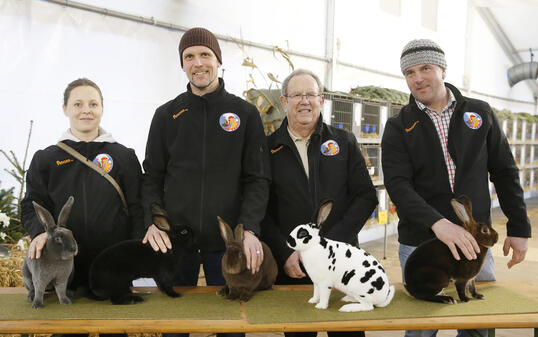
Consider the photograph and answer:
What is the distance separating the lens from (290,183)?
2.05m

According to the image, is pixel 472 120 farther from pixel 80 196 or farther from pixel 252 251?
pixel 80 196

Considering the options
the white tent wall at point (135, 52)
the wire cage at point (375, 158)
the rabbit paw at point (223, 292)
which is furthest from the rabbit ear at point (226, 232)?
the wire cage at point (375, 158)

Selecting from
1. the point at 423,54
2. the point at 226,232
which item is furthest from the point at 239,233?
the point at 423,54

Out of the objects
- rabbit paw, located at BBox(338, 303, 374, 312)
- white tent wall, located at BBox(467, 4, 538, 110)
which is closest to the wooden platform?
rabbit paw, located at BBox(338, 303, 374, 312)

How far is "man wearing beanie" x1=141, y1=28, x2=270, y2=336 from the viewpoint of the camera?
1932mm

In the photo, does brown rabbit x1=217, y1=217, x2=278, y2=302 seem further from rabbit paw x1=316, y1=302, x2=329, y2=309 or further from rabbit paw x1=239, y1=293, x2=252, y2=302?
rabbit paw x1=316, y1=302, x2=329, y2=309

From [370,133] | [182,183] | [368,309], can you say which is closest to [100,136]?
[182,183]

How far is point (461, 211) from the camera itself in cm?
174

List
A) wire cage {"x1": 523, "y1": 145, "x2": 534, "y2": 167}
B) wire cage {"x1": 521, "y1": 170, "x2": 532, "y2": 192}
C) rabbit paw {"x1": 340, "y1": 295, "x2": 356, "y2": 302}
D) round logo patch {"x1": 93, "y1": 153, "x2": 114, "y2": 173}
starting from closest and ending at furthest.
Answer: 1. rabbit paw {"x1": 340, "y1": 295, "x2": 356, "y2": 302}
2. round logo patch {"x1": 93, "y1": 153, "x2": 114, "y2": 173}
3. wire cage {"x1": 523, "y1": 145, "x2": 534, "y2": 167}
4. wire cage {"x1": 521, "y1": 170, "x2": 532, "y2": 192}

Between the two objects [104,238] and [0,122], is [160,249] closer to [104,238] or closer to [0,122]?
[104,238]

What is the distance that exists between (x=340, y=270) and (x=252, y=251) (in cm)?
33

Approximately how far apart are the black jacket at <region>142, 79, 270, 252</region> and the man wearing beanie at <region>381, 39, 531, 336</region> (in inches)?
23.4

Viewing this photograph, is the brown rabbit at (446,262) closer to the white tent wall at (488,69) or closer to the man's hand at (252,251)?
the man's hand at (252,251)

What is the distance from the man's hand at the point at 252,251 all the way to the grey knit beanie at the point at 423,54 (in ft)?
3.26
